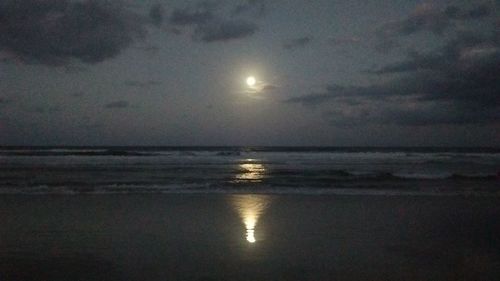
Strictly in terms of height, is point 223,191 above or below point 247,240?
above

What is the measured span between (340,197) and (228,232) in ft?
17.8

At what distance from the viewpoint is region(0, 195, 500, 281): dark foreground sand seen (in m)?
5.74

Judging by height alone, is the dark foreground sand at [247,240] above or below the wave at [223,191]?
below

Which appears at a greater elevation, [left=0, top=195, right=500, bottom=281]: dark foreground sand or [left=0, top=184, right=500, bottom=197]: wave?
[left=0, top=184, right=500, bottom=197]: wave

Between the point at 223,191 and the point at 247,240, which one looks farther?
the point at 223,191

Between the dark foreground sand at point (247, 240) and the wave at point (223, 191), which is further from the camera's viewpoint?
the wave at point (223, 191)

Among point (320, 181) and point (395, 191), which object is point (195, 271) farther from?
point (320, 181)

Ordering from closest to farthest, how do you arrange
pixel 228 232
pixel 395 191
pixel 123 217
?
pixel 228 232
pixel 123 217
pixel 395 191

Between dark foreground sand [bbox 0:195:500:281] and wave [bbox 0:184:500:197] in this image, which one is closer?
dark foreground sand [bbox 0:195:500:281]

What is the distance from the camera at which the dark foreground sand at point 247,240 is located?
5.74 m

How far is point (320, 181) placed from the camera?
680 inches

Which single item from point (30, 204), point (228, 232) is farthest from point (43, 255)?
point (30, 204)

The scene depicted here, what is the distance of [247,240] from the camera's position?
7.38 meters

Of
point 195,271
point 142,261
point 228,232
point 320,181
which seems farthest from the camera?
point 320,181
